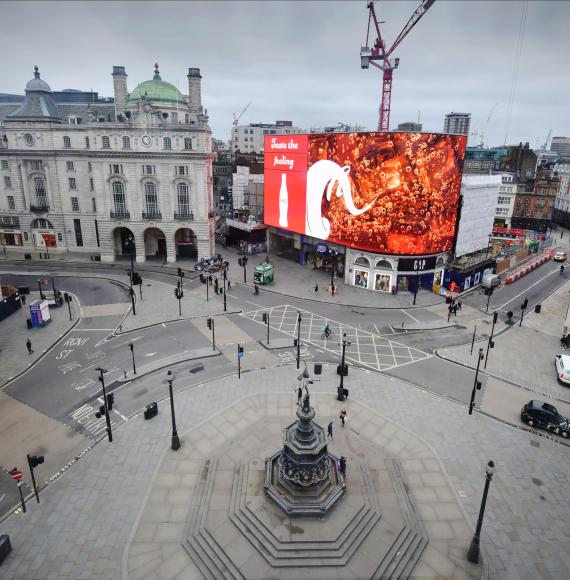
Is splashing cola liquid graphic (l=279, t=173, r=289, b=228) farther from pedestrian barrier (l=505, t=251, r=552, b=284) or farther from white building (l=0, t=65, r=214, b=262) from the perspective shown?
pedestrian barrier (l=505, t=251, r=552, b=284)

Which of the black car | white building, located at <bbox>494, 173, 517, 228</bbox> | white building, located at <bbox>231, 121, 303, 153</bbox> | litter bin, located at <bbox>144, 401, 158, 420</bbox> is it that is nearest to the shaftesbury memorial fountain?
litter bin, located at <bbox>144, 401, 158, 420</bbox>

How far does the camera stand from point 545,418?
1058 inches

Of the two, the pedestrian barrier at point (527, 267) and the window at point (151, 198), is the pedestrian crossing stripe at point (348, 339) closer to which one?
the window at point (151, 198)

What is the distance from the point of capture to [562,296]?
2149 inches

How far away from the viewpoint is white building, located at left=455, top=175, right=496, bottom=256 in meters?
54.3

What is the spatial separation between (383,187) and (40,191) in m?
54.1

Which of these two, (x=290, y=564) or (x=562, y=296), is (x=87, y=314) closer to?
(x=290, y=564)

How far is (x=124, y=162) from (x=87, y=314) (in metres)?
26.2

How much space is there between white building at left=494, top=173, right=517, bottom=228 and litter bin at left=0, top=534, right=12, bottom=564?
102m

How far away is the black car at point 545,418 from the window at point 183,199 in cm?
Answer: 5087

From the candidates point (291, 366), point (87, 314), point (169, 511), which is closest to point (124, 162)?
point (87, 314)

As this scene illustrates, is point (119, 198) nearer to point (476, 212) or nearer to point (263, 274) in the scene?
point (263, 274)

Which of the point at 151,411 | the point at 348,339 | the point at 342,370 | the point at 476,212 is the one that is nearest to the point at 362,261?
the point at 348,339

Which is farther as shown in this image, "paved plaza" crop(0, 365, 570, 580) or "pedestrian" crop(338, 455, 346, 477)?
"pedestrian" crop(338, 455, 346, 477)
